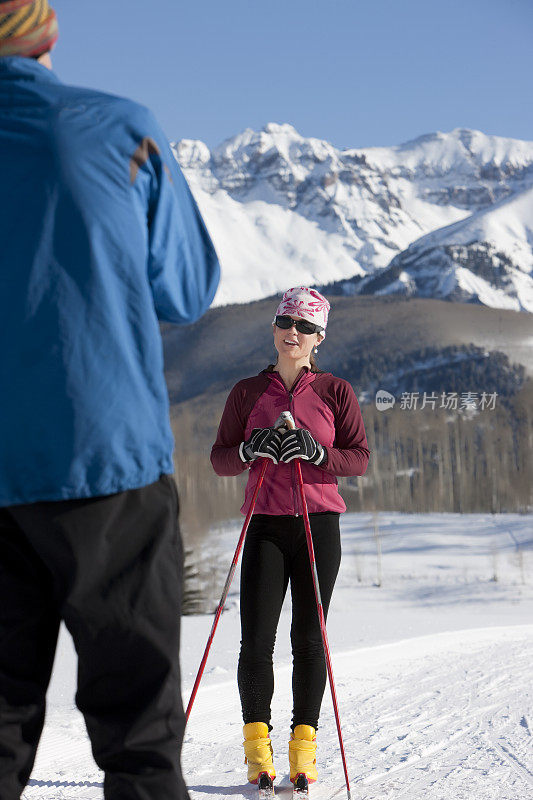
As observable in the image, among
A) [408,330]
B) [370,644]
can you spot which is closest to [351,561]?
[370,644]

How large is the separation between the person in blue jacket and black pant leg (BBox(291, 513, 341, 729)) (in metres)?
1.66

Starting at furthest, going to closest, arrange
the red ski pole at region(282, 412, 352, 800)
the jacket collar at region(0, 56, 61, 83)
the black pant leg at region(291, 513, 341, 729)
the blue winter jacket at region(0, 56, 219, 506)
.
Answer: the black pant leg at region(291, 513, 341, 729)
the red ski pole at region(282, 412, 352, 800)
the jacket collar at region(0, 56, 61, 83)
the blue winter jacket at region(0, 56, 219, 506)

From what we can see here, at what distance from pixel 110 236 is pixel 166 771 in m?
0.96

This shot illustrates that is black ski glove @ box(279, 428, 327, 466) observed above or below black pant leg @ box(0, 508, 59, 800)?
below

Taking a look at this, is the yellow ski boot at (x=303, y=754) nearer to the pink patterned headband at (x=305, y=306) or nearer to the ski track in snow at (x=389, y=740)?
the ski track in snow at (x=389, y=740)

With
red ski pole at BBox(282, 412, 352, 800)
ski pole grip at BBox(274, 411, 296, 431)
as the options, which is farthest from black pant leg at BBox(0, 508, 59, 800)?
ski pole grip at BBox(274, 411, 296, 431)

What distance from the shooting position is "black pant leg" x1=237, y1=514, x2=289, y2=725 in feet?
10.3

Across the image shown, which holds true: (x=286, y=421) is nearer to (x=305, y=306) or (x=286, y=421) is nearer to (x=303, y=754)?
(x=305, y=306)

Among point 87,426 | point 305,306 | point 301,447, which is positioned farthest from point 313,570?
point 87,426

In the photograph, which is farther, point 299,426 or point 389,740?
point 389,740

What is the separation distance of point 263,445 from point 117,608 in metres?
1.65

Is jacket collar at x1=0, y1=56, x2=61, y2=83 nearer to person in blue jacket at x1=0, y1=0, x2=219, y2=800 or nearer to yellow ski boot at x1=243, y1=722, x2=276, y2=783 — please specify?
person in blue jacket at x1=0, y1=0, x2=219, y2=800

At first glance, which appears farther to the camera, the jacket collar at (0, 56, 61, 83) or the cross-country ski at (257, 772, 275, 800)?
the cross-country ski at (257, 772, 275, 800)

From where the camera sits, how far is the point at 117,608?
149 cm
